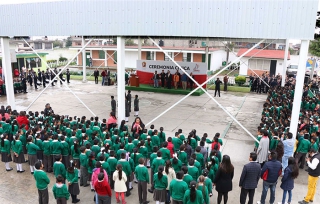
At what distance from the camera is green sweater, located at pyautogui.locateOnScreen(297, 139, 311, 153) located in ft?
25.6

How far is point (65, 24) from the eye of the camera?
35.4 feet

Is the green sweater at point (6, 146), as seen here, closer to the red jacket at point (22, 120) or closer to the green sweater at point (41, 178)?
the red jacket at point (22, 120)

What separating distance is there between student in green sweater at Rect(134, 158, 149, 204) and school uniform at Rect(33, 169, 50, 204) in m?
1.92

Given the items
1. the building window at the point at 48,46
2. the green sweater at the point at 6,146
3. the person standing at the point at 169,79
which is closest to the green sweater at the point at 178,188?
the green sweater at the point at 6,146

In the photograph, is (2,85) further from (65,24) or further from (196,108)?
(196,108)

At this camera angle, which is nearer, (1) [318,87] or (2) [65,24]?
(2) [65,24]

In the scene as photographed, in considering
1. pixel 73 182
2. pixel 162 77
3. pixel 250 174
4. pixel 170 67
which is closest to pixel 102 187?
pixel 73 182

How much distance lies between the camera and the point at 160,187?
231 inches

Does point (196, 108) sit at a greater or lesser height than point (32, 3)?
lesser

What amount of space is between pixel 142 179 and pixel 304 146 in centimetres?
486

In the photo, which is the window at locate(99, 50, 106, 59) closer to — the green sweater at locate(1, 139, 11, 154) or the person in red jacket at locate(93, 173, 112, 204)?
the green sweater at locate(1, 139, 11, 154)

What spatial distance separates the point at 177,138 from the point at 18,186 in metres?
4.43

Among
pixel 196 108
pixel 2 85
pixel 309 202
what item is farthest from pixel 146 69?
pixel 309 202

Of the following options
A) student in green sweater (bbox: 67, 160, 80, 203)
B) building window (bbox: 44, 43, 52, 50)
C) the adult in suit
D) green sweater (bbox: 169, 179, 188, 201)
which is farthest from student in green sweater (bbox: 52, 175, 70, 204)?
building window (bbox: 44, 43, 52, 50)
